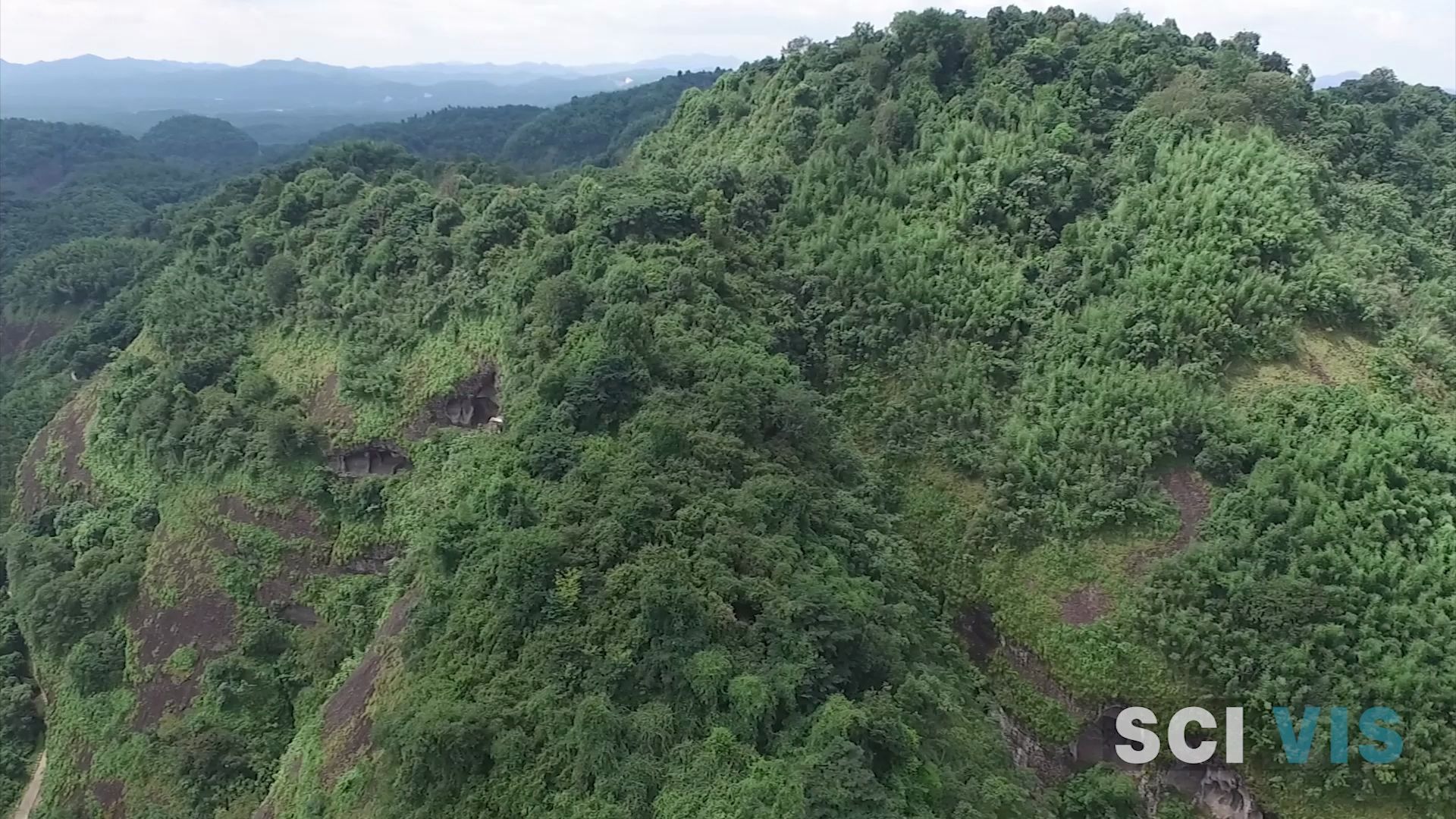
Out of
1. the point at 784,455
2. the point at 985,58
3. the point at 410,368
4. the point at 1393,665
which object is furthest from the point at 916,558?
the point at 985,58

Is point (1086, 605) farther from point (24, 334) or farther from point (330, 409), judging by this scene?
point (24, 334)

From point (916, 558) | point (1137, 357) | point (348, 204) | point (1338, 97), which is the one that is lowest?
point (916, 558)

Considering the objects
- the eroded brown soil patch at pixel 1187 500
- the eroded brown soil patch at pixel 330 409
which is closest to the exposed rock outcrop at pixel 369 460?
the eroded brown soil patch at pixel 330 409

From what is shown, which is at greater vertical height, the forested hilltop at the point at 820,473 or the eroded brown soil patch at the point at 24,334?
the forested hilltop at the point at 820,473

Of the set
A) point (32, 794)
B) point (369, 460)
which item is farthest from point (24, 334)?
point (369, 460)

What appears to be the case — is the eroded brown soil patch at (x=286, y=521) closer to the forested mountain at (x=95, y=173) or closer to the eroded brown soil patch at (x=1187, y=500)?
the eroded brown soil patch at (x=1187, y=500)

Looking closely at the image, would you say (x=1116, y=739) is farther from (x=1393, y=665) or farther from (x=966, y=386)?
(x=966, y=386)

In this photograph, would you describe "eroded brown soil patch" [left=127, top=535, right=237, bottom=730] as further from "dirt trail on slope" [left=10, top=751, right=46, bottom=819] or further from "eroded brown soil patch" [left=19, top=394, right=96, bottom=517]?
"eroded brown soil patch" [left=19, top=394, right=96, bottom=517]
